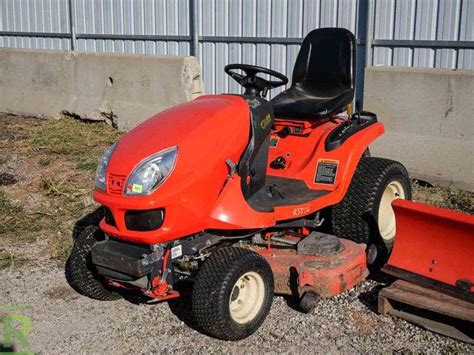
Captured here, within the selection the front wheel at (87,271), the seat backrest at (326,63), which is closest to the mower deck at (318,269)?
the front wheel at (87,271)

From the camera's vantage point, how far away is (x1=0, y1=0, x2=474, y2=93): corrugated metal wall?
6.66 m

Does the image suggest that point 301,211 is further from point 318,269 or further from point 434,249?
point 434,249

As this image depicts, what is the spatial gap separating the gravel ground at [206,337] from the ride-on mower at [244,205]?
116 millimetres

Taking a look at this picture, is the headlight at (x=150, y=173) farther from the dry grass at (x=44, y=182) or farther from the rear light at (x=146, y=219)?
the dry grass at (x=44, y=182)

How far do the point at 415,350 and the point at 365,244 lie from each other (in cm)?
92

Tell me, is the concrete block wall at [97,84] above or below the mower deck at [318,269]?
above

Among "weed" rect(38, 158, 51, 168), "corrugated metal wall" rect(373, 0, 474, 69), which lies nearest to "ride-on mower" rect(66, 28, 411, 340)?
"corrugated metal wall" rect(373, 0, 474, 69)

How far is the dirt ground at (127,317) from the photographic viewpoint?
3.75 m

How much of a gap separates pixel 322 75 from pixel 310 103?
0.38 m

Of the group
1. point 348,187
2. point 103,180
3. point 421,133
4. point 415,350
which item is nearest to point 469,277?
point 415,350

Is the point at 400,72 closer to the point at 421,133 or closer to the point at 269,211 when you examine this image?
the point at 421,133

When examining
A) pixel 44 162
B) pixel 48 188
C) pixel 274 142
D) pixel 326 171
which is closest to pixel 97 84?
pixel 44 162

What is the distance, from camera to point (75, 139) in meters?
8.71

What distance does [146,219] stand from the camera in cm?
358
